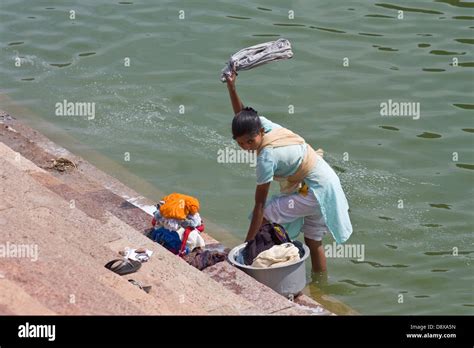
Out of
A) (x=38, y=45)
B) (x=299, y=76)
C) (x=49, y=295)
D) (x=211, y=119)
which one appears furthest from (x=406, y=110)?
(x=49, y=295)

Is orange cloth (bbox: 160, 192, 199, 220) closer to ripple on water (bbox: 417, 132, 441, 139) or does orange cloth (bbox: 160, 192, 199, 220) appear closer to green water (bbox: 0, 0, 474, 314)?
green water (bbox: 0, 0, 474, 314)

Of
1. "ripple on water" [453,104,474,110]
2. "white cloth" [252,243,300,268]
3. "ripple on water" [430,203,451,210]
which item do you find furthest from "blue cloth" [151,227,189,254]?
"ripple on water" [453,104,474,110]

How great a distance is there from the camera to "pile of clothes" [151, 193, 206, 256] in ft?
26.6

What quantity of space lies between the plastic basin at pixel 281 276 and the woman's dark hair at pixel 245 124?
1031 mm

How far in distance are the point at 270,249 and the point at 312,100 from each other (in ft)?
15.6

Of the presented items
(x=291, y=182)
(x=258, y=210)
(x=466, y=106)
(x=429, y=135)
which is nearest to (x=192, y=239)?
(x=258, y=210)

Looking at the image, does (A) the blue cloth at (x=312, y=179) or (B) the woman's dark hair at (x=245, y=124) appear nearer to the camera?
(B) the woman's dark hair at (x=245, y=124)

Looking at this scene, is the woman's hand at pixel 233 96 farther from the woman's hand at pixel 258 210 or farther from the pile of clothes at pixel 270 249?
the pile of clothes at pixel 270 249

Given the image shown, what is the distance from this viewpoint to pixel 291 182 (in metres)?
8.34

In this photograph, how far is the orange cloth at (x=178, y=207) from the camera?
8.09 meters

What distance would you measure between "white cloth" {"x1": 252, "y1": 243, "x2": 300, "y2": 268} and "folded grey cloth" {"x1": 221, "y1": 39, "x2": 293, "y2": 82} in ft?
5.03

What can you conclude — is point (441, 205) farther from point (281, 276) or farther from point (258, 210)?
point (281, 276)

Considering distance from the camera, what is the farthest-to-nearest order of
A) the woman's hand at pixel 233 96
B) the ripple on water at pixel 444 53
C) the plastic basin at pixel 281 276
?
1. the ripple on water at pixel 444 53
2. the woman's hand at pixel 233 96
3. the plastic basin at pixel 281 276

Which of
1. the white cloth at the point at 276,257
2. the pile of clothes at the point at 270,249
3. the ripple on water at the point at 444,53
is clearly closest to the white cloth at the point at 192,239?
the pile of clothes at the point at 270,249
